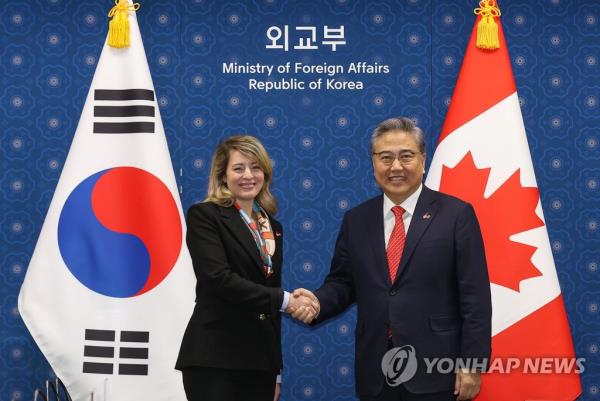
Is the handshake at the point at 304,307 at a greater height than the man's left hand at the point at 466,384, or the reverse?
the handshake at the point at 304,307

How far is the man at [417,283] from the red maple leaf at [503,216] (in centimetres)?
94

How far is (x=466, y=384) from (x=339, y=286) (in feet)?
1.99

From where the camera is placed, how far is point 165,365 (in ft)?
10.6

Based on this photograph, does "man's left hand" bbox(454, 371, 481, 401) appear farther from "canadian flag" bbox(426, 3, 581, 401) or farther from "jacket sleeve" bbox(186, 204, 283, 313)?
"canadian flag" bbox(426, 3, 581, 401)

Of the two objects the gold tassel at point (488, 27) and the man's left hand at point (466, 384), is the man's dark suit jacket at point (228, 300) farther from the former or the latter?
the gold tassel at point (488, 27)

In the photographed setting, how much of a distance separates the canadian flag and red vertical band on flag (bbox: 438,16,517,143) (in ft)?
0.04

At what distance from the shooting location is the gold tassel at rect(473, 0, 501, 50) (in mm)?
3357

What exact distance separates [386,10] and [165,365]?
2002 mm

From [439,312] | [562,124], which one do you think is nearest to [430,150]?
[562,124]

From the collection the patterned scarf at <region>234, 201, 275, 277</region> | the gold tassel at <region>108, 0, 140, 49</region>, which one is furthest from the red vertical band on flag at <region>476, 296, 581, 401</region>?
the gold tassel at <region>108, 0, 140, 49</region>

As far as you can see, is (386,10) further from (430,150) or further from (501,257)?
(501,257)

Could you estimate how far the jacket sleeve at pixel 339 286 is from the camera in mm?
2588

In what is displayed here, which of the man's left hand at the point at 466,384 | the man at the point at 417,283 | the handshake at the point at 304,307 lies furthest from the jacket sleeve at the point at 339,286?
the man's left hand at the point at 466,384

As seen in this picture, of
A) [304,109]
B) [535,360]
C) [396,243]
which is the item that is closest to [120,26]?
[304,109]
